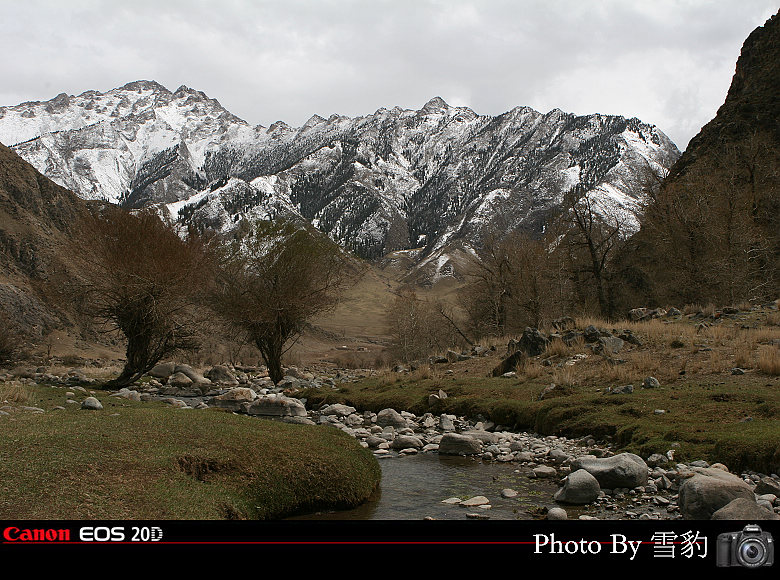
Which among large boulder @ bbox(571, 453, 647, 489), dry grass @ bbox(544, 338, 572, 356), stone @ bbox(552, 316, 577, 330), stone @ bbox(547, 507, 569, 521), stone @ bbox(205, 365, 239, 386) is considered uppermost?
stone @ bbox(552, 316, 577, 330)

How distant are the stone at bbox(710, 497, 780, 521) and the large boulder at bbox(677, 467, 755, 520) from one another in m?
0.58

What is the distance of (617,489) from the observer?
8.34m

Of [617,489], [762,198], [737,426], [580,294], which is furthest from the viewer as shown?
[580,294]

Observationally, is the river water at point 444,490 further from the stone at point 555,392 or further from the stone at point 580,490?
the stone at point 555,392

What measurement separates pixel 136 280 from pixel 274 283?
720cm

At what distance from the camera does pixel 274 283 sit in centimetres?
2819

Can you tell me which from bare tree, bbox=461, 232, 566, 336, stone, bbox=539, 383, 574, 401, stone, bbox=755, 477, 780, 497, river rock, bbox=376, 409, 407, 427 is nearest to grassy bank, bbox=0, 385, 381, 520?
stone, bbox=755, 477, 780, 497

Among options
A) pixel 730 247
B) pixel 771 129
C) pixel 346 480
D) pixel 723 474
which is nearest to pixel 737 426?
pixel 723 474

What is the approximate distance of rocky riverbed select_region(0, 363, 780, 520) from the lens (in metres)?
6.55

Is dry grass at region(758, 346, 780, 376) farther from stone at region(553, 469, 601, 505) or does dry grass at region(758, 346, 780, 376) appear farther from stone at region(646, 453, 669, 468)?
stone at region(553, 469, 601, 505)

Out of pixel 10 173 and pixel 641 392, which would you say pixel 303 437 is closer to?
pixel 641 392

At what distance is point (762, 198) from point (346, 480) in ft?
125
